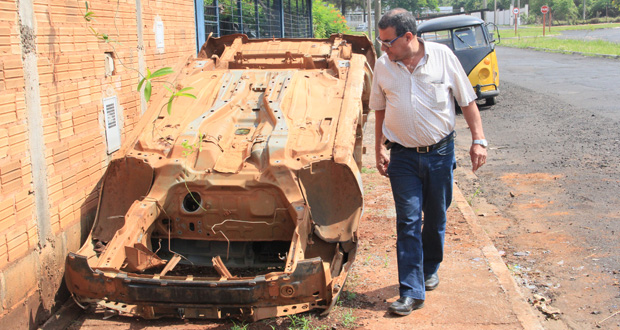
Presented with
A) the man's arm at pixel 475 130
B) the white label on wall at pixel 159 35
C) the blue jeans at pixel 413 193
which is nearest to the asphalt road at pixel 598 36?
the white label on wall at pixel 159 35

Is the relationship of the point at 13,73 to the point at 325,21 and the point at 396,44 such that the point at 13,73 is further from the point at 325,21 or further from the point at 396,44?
the point at 325,21

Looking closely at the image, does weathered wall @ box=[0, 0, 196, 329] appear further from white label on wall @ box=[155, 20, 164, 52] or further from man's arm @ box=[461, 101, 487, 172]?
man's arm @ box=[461, 101, 487, 172]

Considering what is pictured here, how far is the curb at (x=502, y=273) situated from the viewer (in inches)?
173

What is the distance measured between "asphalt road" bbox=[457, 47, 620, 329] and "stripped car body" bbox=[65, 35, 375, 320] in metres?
1.84

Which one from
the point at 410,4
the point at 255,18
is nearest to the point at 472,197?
the point at 255,18

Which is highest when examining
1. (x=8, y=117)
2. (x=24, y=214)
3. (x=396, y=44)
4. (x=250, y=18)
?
(x=250, y=18)

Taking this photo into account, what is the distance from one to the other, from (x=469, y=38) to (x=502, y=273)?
10640mm

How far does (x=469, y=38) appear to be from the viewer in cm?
1488

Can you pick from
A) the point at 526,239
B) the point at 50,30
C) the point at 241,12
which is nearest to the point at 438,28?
the point at 241,12

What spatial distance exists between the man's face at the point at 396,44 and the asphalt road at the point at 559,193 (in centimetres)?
219

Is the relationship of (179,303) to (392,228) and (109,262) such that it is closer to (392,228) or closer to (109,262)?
(109,262)

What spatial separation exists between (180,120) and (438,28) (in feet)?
35.6

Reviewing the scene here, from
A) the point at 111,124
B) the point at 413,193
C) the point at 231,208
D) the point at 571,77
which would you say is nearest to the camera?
the point at 413,193

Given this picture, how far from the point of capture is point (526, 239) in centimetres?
634
